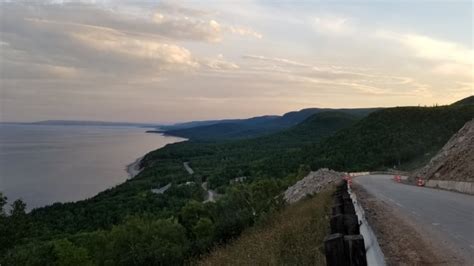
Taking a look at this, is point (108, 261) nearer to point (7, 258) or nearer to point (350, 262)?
point (7, 258)

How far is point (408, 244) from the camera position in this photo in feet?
28.0

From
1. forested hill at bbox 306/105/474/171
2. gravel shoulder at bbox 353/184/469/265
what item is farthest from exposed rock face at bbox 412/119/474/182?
forested hill at bbox 306/105/474/171

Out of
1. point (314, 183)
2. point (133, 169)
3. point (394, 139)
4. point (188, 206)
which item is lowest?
point (133, 169)

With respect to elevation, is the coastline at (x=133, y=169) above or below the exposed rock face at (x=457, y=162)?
below

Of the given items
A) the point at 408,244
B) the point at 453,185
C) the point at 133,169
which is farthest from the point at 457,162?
the point at 133,169

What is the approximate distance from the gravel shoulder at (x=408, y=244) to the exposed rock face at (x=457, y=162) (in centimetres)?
1386

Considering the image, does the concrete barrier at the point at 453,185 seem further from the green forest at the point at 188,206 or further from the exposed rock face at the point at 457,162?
the green forest at the point at 188,206

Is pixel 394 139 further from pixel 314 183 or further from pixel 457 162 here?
pixel 457 162

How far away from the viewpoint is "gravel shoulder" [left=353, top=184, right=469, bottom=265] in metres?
7.06

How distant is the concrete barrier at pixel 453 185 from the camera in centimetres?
2189

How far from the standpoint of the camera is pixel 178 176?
13438 centimetres

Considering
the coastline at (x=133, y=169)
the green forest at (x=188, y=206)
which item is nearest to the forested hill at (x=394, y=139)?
the green forest at (x=188, y=206)

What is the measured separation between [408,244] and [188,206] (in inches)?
2024

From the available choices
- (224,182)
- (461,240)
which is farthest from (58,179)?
(461,240)
